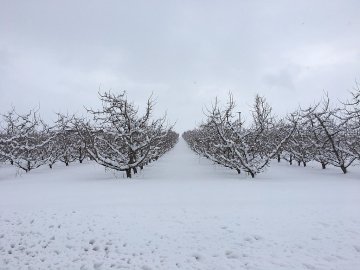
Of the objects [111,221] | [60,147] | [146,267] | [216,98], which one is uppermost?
[216,98]

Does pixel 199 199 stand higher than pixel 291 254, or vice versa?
pixel 199 199

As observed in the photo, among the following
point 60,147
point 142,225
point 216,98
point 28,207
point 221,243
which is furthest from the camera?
point 60,147

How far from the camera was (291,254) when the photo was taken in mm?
6156

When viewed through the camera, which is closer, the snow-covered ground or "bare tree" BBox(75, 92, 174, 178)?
the snow-covered ground

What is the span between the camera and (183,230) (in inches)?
294

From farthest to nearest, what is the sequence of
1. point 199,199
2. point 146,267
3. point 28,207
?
point 199,199 < point 28,207 < point 146,267

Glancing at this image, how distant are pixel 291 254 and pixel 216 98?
11345 mm

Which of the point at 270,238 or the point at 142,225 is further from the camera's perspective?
the point at 142,225

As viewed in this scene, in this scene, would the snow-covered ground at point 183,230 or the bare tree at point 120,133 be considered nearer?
the snow-covered ground at point 183,230

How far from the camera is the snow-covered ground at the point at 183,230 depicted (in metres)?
6.20

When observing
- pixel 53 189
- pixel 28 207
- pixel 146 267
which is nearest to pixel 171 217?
pixel 146 267

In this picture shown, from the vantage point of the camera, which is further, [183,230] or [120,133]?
[120,133]

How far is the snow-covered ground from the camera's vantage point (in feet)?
20.4

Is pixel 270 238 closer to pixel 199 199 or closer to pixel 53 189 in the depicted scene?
pixel 199 199
